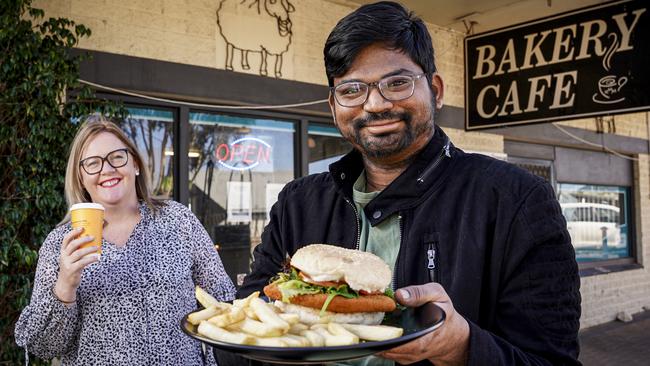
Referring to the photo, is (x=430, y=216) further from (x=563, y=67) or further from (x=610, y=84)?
(x=563, y=67)

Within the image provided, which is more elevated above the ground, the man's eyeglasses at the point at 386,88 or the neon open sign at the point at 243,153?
the neon open sign at the point at 243,153

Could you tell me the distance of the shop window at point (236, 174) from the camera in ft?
18.0

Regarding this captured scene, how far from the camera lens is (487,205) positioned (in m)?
1.71

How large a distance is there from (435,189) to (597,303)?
949cm

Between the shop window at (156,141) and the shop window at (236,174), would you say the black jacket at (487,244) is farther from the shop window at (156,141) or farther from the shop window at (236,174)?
the shop window at (236,174)

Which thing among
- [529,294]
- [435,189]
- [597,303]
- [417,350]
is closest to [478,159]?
[435,189]

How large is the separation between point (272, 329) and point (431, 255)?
0.64 meters

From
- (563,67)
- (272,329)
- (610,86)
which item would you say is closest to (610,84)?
(610,86)

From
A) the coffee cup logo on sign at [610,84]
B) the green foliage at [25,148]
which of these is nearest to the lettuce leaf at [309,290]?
the green foliage at [25,148]

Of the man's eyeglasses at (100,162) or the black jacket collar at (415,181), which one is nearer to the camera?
the black jacket collar at (415,181)

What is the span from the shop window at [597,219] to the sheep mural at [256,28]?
634 cm

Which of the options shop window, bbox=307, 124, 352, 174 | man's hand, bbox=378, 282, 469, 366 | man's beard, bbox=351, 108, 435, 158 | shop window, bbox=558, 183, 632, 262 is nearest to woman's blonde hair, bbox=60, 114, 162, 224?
man's beard, bbox=351, 108, 435, 158

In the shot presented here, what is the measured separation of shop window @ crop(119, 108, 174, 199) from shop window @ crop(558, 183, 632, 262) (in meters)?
7.34

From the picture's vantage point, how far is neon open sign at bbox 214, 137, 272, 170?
5656 mm
